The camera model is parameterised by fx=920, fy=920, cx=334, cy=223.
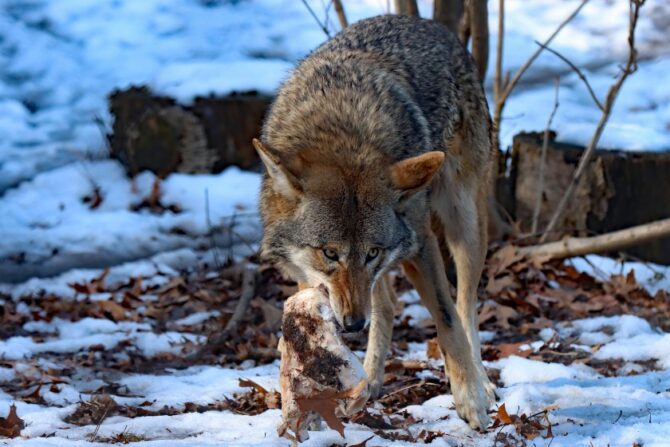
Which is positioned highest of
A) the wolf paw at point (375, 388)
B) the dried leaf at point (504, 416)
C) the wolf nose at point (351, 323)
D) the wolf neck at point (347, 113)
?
the wolf neck at point (347, 113)

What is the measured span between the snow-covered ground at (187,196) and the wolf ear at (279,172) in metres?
1.08

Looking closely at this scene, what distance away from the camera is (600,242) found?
709cm

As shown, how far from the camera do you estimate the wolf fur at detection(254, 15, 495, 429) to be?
4.29 meters

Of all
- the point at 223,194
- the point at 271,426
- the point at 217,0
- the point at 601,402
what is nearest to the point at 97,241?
the point at 223,194

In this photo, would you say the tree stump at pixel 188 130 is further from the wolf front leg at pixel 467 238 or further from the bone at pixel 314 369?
the bone at pixel 314 369

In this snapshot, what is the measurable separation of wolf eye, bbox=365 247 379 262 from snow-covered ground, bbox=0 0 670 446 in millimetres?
783

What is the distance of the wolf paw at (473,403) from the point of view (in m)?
4.46

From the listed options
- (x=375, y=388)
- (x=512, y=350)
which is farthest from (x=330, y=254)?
(x=512, y=350)

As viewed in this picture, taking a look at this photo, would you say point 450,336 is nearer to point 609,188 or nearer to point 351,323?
point 351,323

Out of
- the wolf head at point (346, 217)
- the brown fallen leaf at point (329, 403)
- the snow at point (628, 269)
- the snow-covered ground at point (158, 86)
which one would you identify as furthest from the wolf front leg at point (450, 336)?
the snow-covered ground at point (158, 86)

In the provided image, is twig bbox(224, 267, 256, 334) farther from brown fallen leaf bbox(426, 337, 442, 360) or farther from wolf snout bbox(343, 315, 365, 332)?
wolf snout bbox(343, 315, 365, 332)

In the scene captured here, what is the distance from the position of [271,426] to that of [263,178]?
140cm

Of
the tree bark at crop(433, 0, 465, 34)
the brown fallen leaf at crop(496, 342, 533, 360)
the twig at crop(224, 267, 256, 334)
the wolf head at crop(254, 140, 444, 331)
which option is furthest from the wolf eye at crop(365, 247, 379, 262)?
the tree bark at crop(433, 0, 465, 34)

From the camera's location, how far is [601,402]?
4.62 meters
